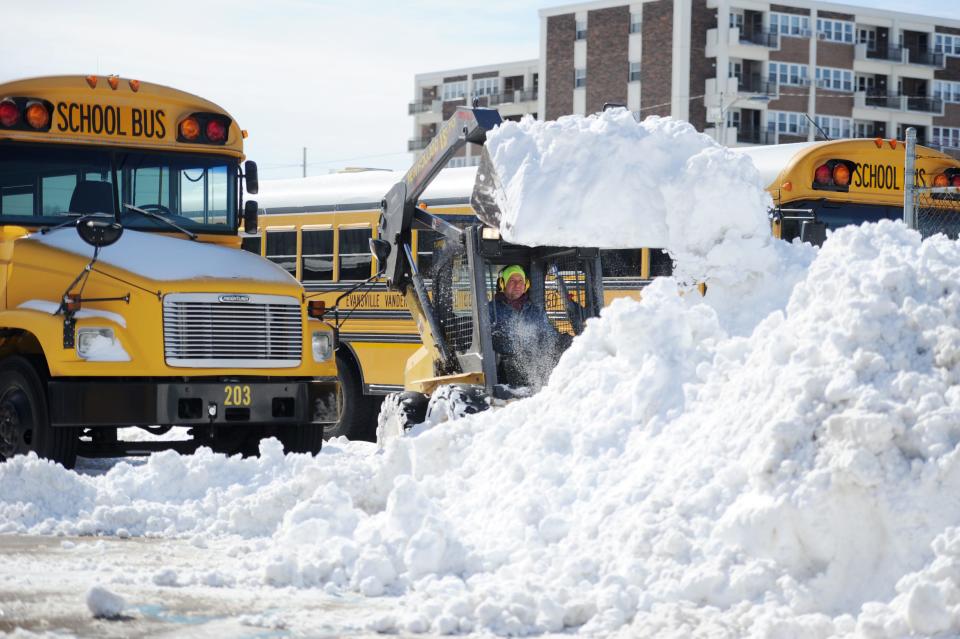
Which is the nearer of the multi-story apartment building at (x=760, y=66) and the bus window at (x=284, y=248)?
the bus window at (x=284, y=248)

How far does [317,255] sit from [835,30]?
57.0m

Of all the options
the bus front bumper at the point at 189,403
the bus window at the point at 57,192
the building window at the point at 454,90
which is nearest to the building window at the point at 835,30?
the building window at the point at 454,90

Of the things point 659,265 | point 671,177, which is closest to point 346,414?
point 659,265

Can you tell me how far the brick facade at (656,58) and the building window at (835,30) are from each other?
828 cm

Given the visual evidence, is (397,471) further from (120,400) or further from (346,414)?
(346,414)

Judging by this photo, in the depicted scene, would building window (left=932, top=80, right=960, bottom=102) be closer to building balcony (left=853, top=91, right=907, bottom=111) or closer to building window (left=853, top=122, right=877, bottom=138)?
building balcony (left=853, top=91, right=907, bottom=111)

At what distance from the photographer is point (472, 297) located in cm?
1166

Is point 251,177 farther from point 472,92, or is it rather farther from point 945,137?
point 472,92

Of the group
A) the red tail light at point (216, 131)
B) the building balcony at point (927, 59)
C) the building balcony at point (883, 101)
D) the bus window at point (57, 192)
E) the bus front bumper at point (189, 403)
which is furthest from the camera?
the building balcony at point (927, 59)

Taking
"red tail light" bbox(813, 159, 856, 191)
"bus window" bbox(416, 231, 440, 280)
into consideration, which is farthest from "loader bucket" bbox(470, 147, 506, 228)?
"red tail light" bbox(813, 159, 856, 191)

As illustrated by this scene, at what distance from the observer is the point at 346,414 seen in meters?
16.9

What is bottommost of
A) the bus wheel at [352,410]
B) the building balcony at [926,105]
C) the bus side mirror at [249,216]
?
the bus wheel at [352,410]

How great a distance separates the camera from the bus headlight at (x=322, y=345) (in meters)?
12.1

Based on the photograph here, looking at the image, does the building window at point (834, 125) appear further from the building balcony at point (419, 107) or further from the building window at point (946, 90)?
the building balcony at point (419, 107)
